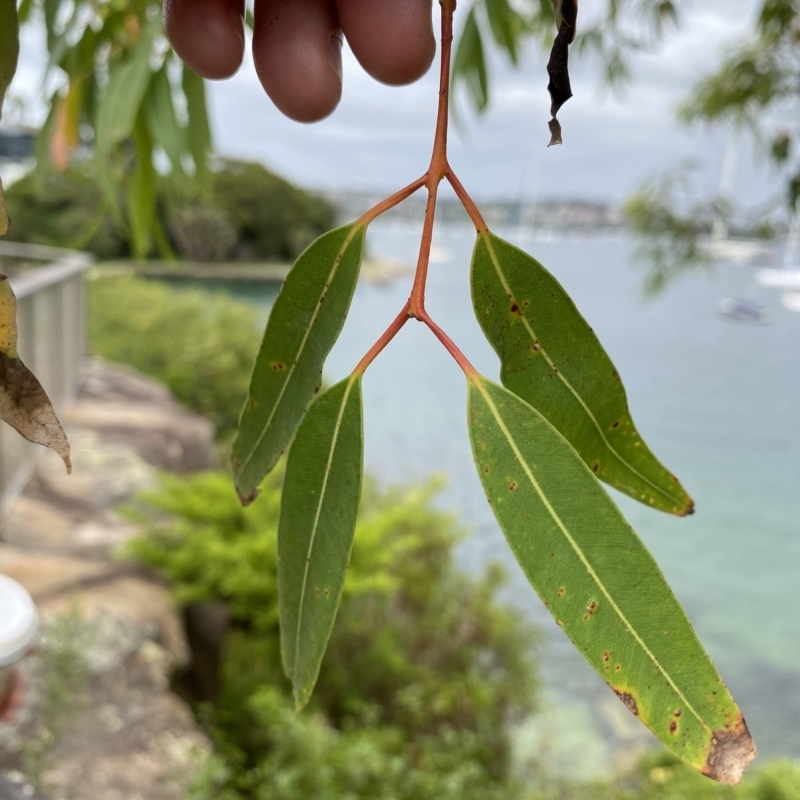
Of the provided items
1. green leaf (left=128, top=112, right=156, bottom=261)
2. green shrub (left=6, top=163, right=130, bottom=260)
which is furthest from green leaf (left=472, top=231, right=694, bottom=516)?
green shrub (left=6, top=163, right=130, bottom=260)

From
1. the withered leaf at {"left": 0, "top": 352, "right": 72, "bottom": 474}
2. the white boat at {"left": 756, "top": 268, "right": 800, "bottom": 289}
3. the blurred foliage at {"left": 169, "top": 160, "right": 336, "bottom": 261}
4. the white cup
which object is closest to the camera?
the withered leaf at {"left": 0, "top": 352, "right": 72, "bottom": 474}

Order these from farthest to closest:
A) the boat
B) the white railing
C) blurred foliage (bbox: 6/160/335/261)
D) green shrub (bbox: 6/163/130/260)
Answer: blurred foliage (bbox: 6/160/335/261), green shrub (bbox: 6/163/130/260), the boat, the white railing

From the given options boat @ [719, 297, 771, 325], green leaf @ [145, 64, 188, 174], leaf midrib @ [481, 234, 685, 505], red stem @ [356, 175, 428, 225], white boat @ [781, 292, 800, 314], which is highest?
green leaf @ [145, 64, 188, 174]

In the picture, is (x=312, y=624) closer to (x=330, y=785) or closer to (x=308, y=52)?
(x=308, y=52)

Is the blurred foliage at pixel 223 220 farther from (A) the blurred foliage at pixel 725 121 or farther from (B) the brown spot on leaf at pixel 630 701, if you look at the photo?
(B) the brown spot on leaf at pixel 630 701

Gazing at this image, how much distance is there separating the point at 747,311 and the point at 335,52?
4.66m

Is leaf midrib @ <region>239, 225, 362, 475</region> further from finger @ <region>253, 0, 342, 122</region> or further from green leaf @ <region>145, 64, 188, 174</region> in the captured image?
green leaf @ <region>145, 64, 188, 174</region>

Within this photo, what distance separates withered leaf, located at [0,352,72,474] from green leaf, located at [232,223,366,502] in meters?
0.10

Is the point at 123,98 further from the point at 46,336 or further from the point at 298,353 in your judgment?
the point at 46,336

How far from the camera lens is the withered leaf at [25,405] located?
A: 194 mm

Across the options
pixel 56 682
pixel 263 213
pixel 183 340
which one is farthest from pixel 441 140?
pixel 263 213

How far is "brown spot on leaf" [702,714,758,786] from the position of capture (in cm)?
21

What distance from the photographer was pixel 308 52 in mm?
314

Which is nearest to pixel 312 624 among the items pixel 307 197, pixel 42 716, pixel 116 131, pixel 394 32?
pixel 394 32
